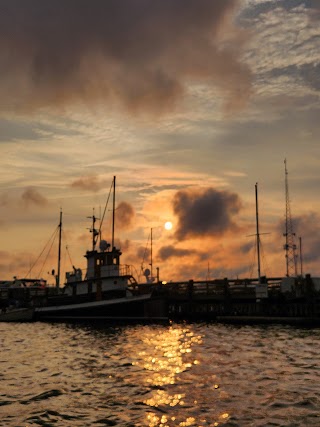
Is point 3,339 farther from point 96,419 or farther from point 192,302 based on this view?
point 96,419

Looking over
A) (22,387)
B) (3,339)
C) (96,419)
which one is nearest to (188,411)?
(96,419)

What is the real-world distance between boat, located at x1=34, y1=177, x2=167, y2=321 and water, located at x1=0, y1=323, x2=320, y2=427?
13.8 metres

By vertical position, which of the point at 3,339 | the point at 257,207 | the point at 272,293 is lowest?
→ the point at 3,339

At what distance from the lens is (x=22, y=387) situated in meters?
16.1

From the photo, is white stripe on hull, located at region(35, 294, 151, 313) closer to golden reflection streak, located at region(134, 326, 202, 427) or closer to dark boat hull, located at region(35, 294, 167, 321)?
dark boat hull, located at region(35, 294, 167, 321)

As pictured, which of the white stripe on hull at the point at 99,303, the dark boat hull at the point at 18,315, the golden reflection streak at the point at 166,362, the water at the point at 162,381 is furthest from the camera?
the dark boat hull at the point at 18,315

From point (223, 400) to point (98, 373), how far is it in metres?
6.44

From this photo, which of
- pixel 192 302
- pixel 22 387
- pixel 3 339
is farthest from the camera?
pixel 192 302

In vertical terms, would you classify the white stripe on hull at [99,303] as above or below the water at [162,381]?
above

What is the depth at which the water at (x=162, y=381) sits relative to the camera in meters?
12.1

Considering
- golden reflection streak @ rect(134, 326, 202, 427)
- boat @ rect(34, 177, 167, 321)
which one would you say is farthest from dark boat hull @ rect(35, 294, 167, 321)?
golden reflection streak @ rect(134, 326, 202, 427)

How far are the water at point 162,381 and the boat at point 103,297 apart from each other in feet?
45.3

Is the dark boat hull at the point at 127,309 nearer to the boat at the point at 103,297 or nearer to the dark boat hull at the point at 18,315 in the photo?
the boat at the point at 103,297

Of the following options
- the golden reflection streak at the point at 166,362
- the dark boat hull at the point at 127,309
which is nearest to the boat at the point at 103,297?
the dark boat hull at the point at 127,309
